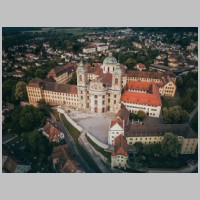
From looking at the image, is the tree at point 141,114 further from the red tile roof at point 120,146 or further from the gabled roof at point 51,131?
the gabled roof at point 51,131

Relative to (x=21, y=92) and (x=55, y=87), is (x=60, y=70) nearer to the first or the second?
(x=55, y=87)

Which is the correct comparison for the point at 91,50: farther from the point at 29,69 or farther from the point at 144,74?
the point at 144,74

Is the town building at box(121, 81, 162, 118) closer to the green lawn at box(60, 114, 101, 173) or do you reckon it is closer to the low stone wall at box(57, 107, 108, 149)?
the low stone wall at box(57, 107, 108, 149)

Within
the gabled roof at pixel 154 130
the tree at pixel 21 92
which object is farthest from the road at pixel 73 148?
the tree at pixel 21 92

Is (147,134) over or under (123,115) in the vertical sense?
under

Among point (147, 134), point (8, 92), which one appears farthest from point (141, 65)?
point (8, 92)

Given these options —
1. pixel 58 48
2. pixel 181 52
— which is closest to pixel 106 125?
pixel 181 52
